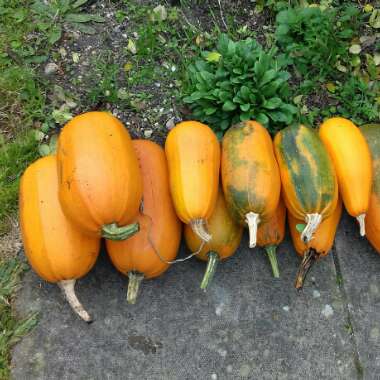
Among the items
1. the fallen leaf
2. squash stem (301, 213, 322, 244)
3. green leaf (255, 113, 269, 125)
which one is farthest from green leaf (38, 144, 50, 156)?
the fallen leaf

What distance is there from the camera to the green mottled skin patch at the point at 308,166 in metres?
2.50

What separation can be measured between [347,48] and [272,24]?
475 millimetres

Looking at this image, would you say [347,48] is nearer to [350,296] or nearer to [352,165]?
[352,165]

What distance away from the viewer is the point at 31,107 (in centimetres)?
315

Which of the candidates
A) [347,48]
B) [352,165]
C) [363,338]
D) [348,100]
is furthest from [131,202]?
[347,48]

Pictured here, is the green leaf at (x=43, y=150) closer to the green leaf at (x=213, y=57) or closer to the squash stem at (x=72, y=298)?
the squash stem at (x=72, y=298)

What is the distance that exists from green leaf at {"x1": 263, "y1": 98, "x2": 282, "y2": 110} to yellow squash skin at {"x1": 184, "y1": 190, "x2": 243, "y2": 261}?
616mm

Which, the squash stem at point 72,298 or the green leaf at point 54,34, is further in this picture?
the green leaf at point 54,34

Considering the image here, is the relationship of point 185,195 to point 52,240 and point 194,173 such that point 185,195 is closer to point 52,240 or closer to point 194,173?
point 194,173

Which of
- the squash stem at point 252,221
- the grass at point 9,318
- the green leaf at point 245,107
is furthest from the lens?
the green leaf at point 245,107

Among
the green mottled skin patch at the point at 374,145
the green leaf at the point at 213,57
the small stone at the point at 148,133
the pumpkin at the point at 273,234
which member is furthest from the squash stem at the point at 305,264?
the green leaf at the point at 213,57

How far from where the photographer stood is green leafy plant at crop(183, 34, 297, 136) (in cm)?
296

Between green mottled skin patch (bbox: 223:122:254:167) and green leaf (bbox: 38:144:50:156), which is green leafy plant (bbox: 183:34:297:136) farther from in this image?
green leaf (bbox: 38:144:50:156)

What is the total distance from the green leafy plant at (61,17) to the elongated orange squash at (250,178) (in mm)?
1314
